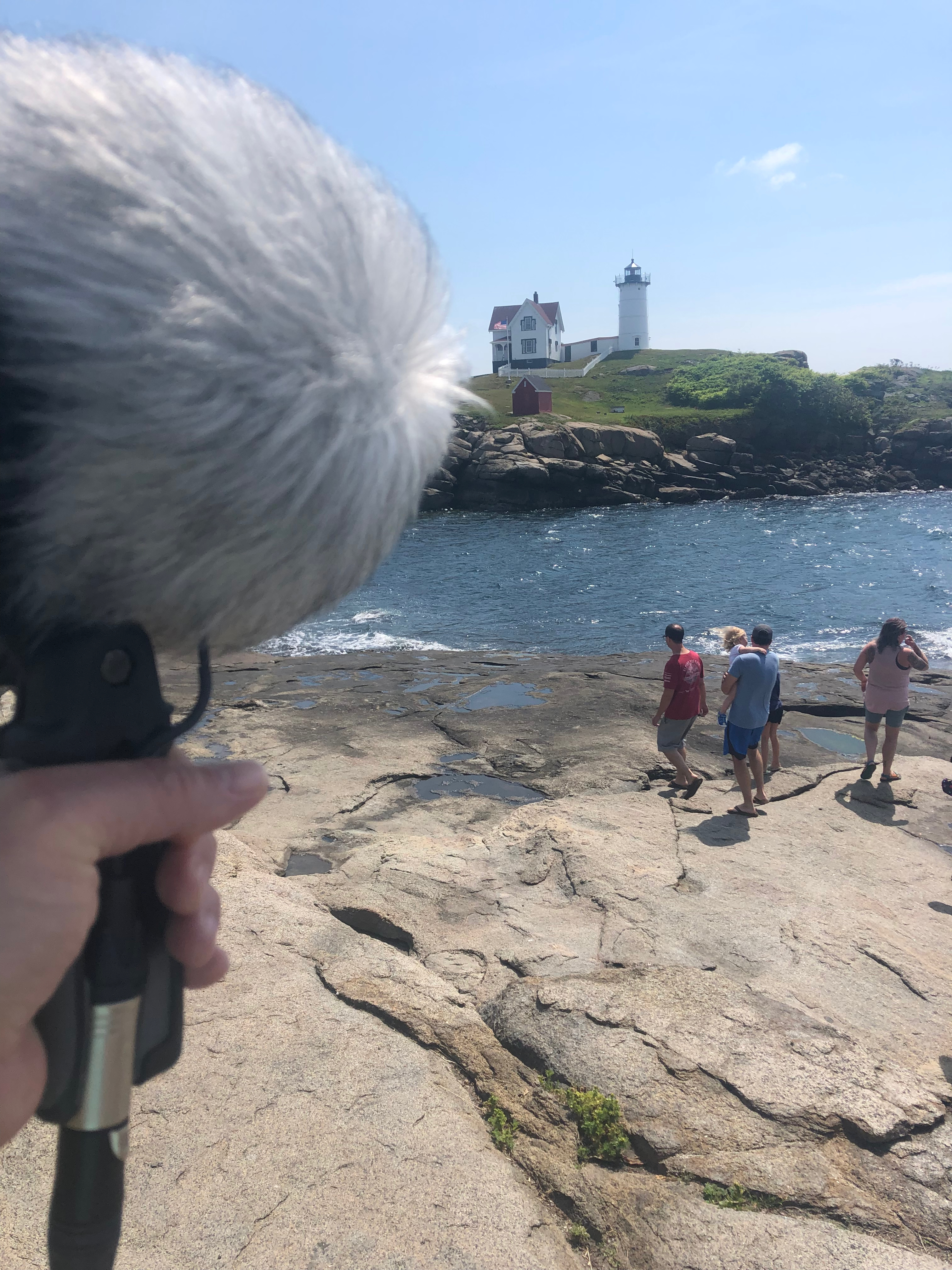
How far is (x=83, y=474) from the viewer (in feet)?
2.36

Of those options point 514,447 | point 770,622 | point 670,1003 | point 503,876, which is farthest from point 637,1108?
point 514,447

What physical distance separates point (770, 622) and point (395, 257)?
24.2 meters

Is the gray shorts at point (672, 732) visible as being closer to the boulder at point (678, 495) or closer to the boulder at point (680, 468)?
the boulder at point (678, 495)

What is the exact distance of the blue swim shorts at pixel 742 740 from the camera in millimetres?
7773

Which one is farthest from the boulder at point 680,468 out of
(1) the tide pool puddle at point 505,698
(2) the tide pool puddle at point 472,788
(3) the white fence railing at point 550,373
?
(2) the tide pool puddle at point 472,788

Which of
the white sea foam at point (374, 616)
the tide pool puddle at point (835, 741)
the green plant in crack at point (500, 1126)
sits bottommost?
the white sea foam at point (374, 616)

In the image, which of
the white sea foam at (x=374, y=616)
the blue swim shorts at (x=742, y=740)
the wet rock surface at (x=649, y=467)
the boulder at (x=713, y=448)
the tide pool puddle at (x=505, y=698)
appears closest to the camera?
the blue swim shorts at (x=742, y=740)

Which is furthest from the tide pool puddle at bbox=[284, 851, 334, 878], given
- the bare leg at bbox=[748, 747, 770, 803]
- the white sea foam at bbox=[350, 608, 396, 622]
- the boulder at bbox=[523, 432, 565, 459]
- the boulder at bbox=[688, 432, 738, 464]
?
the boulder at bbox=[688, 432, 738, 464]

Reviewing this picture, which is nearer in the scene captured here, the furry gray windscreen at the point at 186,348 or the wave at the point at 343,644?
the furry gray windscreen at the point at 186,348

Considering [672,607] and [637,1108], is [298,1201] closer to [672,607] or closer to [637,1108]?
[637,1108]

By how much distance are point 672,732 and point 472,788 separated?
2138 mm

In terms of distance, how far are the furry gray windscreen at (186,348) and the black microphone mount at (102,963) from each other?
0.06 meters

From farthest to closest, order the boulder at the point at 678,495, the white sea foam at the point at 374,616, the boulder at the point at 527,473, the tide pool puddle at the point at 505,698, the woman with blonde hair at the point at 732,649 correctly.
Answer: the boulder at the point at 678,495, the boulder at the point at 527,473, the white sea foam at the point at 374,616, the tide pool puddle at the point at 505,698, the woman with blonde hair at the point at 732,649

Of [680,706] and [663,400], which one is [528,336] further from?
[680,706]
